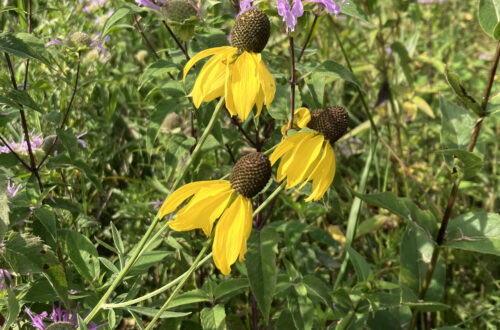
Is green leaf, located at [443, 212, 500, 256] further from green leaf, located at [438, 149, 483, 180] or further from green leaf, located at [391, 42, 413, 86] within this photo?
green leaf, located at [391, 42, 413, 86]

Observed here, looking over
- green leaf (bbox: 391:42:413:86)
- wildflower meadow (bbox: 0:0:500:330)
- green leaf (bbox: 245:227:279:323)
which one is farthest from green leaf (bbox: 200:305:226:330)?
green leaf (bbox: 391:42:413:86)

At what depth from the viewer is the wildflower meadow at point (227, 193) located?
0.89 metres

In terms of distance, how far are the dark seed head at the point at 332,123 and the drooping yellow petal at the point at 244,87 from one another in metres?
0.17

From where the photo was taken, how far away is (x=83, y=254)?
3.72 ft

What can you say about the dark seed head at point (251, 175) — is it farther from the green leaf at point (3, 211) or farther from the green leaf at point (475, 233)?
the green leaf at point (475, 233)

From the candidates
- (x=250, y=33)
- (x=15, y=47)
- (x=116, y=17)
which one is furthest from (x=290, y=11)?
(x=15, y=47)

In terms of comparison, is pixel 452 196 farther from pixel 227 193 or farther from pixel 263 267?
pixel 227 193

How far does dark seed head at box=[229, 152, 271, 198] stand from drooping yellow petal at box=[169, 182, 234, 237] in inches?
0.9

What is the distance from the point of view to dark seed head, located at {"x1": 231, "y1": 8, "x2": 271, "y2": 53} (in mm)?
902

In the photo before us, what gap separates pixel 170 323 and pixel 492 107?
0.92m

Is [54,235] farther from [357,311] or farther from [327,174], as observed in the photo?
[357,311]

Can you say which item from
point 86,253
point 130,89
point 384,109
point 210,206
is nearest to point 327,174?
point 210,206

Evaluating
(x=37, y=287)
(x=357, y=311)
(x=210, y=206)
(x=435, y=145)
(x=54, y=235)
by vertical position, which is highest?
(x=210, y=206)

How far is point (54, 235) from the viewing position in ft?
3.52
